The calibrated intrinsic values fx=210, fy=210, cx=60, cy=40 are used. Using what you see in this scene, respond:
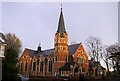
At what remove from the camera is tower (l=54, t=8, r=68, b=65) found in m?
71.8

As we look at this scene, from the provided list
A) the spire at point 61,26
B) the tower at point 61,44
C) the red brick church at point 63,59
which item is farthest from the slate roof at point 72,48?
the spire at point 61,26

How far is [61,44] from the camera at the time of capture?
7262cm

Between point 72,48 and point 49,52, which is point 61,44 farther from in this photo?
point 49,52

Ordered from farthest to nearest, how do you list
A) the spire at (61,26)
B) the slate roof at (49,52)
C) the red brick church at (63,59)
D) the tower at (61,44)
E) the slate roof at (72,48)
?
the slate roof at (49,52)
the slate roof at (72,48)
the spire at (61,26)
the tower at (61,44)
the red brick church at (63,59)

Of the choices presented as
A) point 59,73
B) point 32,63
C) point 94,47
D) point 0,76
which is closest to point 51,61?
point 59,73

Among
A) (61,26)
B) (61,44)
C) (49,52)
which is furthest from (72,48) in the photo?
(49,52)

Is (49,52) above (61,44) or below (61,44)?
below

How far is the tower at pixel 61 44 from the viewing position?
71.8 meters

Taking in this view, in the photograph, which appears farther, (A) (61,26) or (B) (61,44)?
(A) (61,26)

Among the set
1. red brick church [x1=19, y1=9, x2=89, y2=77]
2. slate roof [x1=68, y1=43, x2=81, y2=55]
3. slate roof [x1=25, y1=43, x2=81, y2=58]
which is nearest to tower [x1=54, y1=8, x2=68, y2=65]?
red brick church [x1=19, y1=9, x2=89, y2=77]

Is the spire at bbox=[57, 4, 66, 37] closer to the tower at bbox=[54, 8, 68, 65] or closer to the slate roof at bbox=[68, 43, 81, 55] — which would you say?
the tower at bbox=[54, 8, 68, 65]

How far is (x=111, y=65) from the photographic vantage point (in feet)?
181

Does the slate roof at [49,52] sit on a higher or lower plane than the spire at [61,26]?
lower

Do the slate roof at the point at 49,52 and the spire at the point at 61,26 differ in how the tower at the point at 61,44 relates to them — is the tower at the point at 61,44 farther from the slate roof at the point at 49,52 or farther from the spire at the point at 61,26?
the slate roof at the point at 49,52
